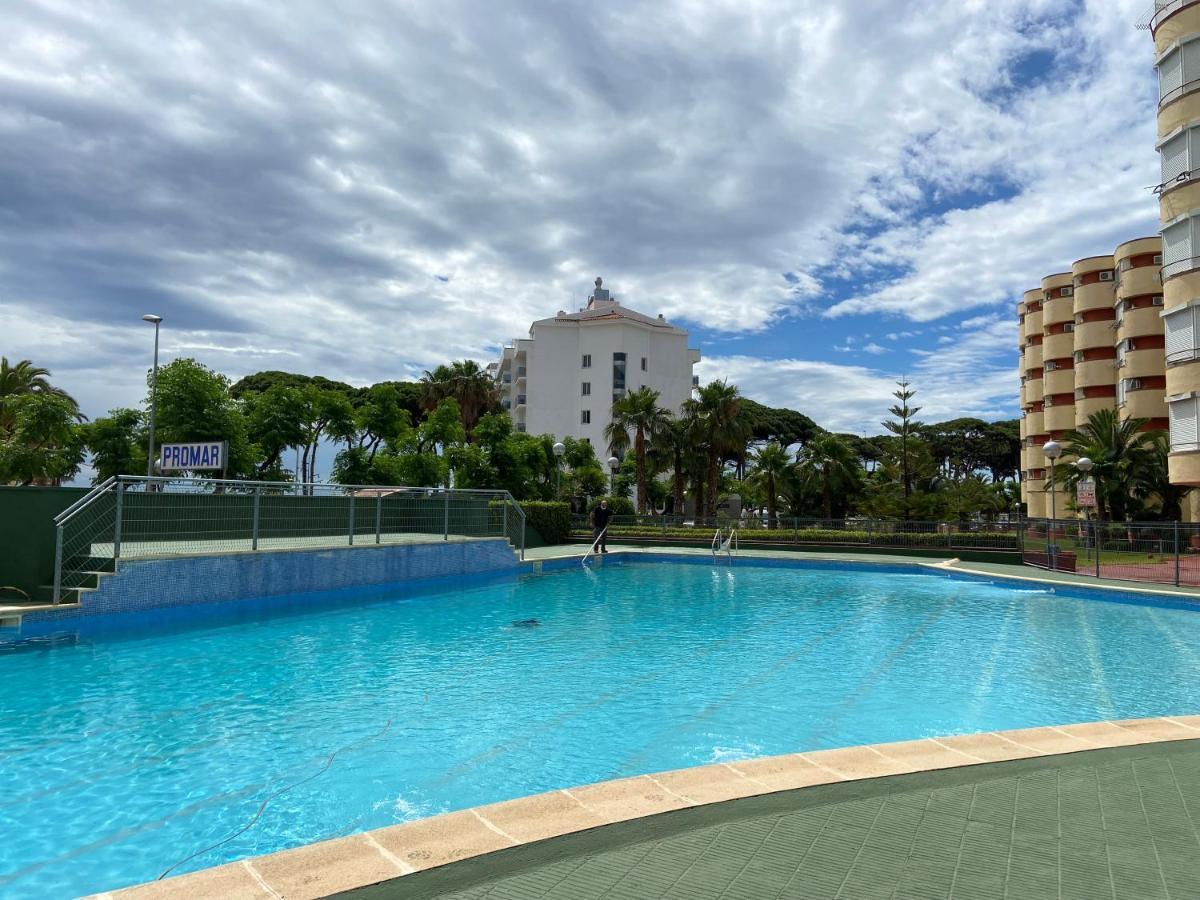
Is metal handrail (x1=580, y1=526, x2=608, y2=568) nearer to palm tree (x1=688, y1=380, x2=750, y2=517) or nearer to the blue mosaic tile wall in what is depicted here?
the blue mosaic tile wall

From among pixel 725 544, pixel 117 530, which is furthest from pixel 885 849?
pixel 725 544

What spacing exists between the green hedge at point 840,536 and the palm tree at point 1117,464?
1060 centimetres

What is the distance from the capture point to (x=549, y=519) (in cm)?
3141

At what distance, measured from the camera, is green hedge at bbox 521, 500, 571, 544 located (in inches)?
1212

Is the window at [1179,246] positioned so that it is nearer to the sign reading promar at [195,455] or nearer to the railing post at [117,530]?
the sign reading promar at [195,455]

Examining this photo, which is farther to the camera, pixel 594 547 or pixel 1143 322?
pixel 1143 322

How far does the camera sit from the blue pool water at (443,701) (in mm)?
5172

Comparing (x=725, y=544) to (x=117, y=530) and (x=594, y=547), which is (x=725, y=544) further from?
(x=117, y=530)

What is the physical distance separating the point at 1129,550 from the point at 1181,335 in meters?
15.8

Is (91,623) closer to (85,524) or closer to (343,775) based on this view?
(85,524)

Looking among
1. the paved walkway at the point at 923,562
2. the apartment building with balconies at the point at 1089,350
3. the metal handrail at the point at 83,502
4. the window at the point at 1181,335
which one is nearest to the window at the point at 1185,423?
the window at the point at 1181,335

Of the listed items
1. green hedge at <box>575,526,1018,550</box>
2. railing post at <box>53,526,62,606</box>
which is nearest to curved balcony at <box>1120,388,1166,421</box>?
green hedge at <box>575,526,1018,550</box>

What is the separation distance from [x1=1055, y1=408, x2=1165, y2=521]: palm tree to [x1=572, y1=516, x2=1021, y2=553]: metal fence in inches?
413

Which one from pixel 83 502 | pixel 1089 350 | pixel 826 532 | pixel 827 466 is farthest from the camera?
pixel 1089 350
